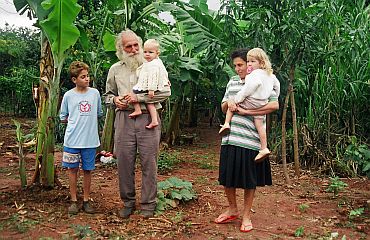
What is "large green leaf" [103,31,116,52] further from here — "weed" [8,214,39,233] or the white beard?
"weed" [8,214,39,233]

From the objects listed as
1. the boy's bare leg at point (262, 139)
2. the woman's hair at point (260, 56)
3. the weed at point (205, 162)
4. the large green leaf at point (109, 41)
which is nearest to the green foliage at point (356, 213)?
the boy's bare leg at point (262, 139)

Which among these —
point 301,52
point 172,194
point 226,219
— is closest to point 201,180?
point 172,194

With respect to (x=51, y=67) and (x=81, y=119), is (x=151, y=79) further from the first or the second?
(x=51, y=67)

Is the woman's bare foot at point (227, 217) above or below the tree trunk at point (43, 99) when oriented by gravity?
below

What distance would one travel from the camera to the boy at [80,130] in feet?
14.3

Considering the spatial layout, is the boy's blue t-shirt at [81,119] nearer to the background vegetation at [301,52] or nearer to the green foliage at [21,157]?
the green foliage at [21,157]

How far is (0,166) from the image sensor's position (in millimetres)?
7488

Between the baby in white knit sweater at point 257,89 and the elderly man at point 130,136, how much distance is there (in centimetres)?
76

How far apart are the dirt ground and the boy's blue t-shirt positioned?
0.72 m

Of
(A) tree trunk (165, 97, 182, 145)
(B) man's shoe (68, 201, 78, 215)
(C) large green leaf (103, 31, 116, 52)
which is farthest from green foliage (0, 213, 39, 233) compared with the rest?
(A) tree trunk (165, 97, 182, 145)

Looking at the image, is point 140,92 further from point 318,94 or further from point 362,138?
point 362,138

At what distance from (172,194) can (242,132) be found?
4.02 ft

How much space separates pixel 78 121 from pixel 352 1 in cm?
514

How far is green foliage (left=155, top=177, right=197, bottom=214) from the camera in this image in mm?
4594
